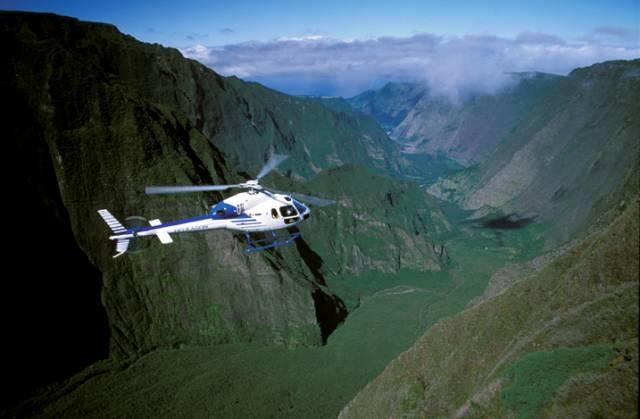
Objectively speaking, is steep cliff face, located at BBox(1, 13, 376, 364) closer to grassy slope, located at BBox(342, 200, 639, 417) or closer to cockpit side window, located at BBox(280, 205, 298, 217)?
grassy slope, located at BBox(342, 200, 639, 417)

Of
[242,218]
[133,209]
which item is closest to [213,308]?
[133,209]

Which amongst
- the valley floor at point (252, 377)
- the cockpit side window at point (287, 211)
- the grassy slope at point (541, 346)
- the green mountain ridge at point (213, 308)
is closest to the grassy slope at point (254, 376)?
the valley floor at point (252, 377)

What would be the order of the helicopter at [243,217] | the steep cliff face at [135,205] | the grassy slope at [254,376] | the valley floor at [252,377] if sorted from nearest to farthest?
the helicopter at [243,217]
the valley floor at [252,377]
the grassy slope at [254,376]
the steep cliff face at [135,205]

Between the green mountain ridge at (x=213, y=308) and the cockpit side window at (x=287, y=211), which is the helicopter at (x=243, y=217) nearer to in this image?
the cockpit side window at (x=287, y=211)

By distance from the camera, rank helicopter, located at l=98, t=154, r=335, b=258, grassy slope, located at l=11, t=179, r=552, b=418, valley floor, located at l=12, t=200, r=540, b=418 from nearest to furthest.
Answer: helicopter, located at l=98, t=154, r=335, b=258, valley floor, located at l=12, t=200, r=540, b=418, grassy slope, located at l=11, t=179, r=552, b=418

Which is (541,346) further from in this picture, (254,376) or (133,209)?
(133,209)

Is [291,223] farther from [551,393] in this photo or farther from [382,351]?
[382,351]

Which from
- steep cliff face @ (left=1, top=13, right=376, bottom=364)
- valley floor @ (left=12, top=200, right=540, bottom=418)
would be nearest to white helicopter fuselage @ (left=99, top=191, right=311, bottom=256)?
valley floor @ (left=12, top=200, right=540, bottom=418)

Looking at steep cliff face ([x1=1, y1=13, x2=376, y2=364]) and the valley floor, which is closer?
the valley floor

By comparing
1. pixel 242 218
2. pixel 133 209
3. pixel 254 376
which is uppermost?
pixel 242 218
